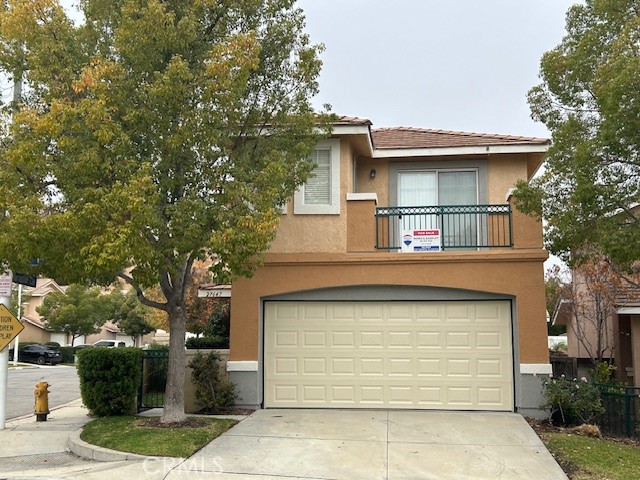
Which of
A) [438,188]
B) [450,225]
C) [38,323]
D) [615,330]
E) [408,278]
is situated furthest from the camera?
[38,323]

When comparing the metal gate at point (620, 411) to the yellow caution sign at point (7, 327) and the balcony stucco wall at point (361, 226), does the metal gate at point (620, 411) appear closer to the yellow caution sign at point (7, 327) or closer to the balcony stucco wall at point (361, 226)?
the balcony stucco wall at point (361, 226)

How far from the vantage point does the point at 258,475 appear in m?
8.00

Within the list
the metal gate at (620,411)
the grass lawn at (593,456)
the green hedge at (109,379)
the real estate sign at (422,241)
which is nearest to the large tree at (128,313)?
the green hedge at (109,379)

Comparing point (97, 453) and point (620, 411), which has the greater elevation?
point (620, 411)

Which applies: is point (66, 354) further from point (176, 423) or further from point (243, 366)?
point (176, 423)

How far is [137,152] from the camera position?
10.0 metres

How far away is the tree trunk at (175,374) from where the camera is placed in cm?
1078

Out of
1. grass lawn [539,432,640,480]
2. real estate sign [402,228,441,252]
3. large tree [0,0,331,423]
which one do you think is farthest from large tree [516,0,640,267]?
large tree [0,0,331,423]

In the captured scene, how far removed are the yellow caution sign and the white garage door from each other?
477cm

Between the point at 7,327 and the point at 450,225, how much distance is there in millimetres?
9162

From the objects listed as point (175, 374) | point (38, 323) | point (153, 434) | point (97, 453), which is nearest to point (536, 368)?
point (175, 374)

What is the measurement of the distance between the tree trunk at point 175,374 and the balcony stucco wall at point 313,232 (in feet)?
9.11

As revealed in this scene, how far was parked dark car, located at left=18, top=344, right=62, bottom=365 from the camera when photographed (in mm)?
40688

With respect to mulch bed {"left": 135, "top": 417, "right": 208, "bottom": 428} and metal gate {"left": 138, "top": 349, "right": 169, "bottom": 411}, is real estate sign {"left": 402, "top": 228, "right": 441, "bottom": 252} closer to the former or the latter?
mulch bed {"left": 135, "top": 417, "right": 208, "bottom": 428}
